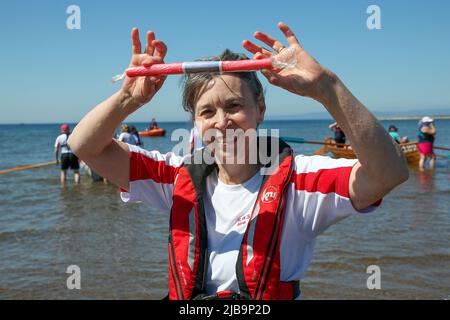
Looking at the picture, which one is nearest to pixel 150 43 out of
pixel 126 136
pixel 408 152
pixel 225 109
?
pixel 225 109

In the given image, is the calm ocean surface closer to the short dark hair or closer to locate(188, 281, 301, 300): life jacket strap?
the short dark hair

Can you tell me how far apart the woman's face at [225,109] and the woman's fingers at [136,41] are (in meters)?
0.35

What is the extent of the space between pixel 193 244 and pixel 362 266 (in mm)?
4336

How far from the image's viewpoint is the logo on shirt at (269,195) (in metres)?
1.99

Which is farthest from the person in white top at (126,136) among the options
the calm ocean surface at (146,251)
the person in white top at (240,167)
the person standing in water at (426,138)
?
the person in white top at (240,167)

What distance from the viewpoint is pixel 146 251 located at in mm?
6762

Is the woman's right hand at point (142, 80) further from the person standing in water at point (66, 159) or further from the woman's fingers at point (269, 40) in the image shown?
the person standing in water at point (66, 159)

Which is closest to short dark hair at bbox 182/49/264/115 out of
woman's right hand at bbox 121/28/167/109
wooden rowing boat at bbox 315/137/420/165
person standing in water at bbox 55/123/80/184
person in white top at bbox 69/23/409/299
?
person in white top at bbox 69/23/409/299

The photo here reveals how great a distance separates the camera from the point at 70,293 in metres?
5.20

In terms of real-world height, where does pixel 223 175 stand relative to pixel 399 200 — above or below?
above

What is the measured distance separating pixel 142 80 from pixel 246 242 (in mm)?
855

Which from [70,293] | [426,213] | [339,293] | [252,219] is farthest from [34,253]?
[426,213]

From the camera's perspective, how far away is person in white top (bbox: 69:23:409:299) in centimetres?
177
